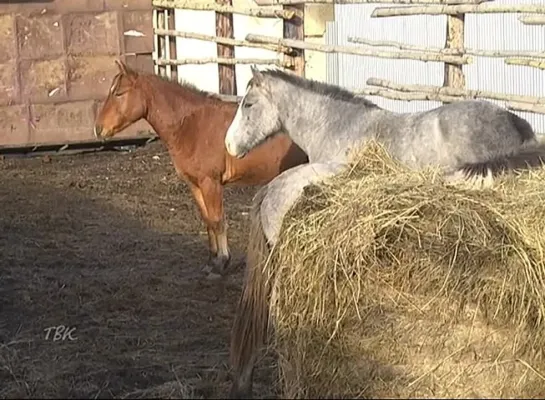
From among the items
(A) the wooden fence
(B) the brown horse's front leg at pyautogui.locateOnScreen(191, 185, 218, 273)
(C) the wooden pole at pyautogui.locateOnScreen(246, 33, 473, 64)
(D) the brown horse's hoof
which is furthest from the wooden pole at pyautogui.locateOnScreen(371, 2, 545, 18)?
(D) the brown horse's hoof

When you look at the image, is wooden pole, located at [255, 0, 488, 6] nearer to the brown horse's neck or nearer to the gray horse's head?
the brown horse's neck

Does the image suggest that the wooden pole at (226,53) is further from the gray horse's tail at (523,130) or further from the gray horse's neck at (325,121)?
the gray horse's tail at (523,130)

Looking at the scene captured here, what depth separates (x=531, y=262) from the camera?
4.67m

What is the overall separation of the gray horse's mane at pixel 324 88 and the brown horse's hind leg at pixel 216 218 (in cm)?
171

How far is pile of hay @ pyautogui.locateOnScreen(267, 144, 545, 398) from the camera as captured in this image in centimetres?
456

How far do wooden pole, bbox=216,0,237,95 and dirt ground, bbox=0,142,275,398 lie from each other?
1828 mm

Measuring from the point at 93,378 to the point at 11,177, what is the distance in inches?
265

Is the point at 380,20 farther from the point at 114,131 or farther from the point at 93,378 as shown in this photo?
the point at 93,378

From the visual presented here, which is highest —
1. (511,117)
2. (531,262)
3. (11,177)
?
(511,117)

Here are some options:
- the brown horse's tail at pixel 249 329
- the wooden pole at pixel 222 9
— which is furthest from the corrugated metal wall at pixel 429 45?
the brown horse's tail at pixel 249 329

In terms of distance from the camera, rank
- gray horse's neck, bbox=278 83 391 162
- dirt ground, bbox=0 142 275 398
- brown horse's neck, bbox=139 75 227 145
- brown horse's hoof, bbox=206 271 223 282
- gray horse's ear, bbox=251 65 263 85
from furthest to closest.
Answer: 1. brown horse's neck, bbox=139 75 227 145
2. brown horse's hoof, bbox=206 271 223 282
3. gray horse's ear, bbox=251 65 263 85
4. gray horse's neck, bbox=278 83 391 162
5. dirt ground, bbox=0 142 275 398

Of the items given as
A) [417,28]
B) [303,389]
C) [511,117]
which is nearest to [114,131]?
[417,28]

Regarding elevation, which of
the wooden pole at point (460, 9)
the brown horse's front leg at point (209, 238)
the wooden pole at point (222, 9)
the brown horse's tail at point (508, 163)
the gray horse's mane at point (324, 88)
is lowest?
the brown horse's front leg at point (209, 238)

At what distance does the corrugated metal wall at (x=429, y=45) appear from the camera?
8523 millimetres
